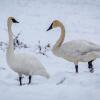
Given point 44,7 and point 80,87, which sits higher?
point 44,7

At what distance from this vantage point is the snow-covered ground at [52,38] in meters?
7.33

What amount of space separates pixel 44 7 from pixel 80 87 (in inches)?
617

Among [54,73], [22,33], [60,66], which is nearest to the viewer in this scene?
[54,73]

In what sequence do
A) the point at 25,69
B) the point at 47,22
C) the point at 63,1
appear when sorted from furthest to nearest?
the point at 63,1 < the point at 47,22 < the point at 25,69

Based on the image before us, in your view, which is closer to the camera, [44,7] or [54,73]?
[54,73]

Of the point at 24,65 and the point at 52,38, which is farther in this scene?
the point at 52,38

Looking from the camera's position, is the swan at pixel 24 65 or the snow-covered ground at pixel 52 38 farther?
the swan at pixel 24 65

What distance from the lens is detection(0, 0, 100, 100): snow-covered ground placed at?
7.33 metres

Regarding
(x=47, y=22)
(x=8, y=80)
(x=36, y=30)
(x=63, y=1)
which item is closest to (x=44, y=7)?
(x=63, y=1)

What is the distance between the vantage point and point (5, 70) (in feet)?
32.4

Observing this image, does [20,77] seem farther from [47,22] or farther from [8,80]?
[47,22]

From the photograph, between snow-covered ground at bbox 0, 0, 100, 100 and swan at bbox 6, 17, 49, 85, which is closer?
snow-covered ground at bbox 0, 0, 100, 100

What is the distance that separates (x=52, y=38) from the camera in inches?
583

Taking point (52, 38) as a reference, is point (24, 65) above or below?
below
